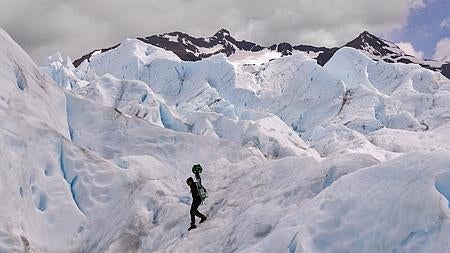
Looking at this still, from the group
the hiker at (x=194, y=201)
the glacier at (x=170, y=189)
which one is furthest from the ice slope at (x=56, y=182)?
the hiker at (x=194, y=201)

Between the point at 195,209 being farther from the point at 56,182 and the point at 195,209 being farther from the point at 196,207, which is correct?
the point at 56,182

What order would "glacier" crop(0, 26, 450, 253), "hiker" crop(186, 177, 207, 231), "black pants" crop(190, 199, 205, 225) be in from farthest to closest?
"black pants" crop(190, 199, 205, 225) → "hiker" crop(186, 177, 207, 231) → "glacier" crop(0, 26, 450, 253)

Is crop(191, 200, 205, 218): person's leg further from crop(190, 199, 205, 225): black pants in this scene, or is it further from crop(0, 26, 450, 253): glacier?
crop(0, 26, 450, 253): glacier

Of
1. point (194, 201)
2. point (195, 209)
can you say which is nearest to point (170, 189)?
point (195, 209)

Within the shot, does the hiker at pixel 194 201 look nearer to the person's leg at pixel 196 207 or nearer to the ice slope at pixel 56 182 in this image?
the person's leg at pixel 196 207

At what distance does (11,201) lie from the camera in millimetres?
16016

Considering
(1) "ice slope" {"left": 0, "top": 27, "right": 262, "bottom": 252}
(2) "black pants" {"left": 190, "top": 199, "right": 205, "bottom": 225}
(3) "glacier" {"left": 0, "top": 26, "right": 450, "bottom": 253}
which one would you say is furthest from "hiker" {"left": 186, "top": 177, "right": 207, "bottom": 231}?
(1) "ice slope" {"left": 0, "top": 27, "right": 262, "bottom": 252}

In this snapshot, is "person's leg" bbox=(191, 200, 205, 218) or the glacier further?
"person's leg" bbox=(191, 200, 205, 218)

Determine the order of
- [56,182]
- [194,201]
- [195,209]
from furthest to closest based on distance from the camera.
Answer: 1. [56,182]
2. [195,209]
3. [194,201]

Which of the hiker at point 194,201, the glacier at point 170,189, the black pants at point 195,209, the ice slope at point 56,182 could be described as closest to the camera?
the glacier at point 170,189

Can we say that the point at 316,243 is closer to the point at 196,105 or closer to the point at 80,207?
the point at 80,207

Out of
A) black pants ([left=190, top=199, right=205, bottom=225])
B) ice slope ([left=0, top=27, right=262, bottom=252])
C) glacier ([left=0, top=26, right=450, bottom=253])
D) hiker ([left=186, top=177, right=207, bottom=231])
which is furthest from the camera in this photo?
ice slope ([left=0, top=27, right=262, bottom=252])

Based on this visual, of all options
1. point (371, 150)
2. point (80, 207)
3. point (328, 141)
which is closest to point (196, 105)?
point (328, 141)

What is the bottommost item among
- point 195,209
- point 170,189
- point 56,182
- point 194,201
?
point 56,182
